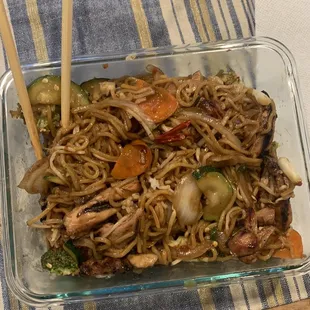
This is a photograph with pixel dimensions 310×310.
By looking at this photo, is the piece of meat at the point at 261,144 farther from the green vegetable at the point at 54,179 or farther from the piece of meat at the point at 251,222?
the green vegetable at the point at 54,179

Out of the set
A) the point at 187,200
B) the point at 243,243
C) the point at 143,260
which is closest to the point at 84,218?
the point at 143,260

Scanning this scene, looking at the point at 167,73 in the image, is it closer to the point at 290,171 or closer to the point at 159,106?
the point at 159,106

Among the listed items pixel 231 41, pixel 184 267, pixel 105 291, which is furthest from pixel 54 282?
pixel 231 41

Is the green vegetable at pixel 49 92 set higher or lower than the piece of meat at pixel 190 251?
higher

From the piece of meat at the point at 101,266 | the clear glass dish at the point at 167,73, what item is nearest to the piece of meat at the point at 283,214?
the clear glass dish at the point at 167,73

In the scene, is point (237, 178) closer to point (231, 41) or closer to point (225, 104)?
point (225, 104)
